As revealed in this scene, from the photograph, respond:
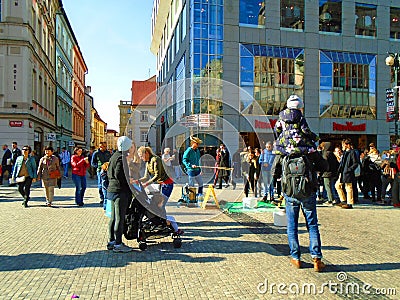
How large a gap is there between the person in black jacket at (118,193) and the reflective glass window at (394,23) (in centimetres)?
3400

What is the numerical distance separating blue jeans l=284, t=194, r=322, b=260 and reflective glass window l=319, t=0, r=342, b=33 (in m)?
28.9

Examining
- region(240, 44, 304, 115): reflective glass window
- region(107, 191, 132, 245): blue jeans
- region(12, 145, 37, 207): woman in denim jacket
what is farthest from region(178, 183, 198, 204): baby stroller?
region(240, 44, 304, 115): reflective glass window

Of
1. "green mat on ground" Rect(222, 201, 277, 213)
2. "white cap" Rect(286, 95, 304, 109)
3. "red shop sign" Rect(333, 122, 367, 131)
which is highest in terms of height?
"red shop sign" Rect(333, 122, 367, 131)

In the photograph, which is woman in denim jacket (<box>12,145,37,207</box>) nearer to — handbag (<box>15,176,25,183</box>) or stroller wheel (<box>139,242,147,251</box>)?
handbag (<box>15,176,25,183</box>)

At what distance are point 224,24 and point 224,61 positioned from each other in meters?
2.86

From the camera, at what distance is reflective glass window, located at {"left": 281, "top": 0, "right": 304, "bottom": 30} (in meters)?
29.1

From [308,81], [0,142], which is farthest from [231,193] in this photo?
[308,81]

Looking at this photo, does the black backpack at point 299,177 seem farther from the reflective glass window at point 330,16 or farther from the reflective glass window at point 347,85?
the reflective glass window at point 330,16

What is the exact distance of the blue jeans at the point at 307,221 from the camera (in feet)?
15.3

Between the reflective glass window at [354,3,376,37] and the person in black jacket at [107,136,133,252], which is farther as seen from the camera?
the reflective glass window at [354,3,376,37]

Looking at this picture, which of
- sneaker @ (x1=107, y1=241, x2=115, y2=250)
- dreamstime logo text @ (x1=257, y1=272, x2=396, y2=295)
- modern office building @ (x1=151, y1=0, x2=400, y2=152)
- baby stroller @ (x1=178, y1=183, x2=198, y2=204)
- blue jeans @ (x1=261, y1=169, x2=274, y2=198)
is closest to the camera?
dreamstime logo text @ (x1=257, y1=272, x2=396, y2=295)

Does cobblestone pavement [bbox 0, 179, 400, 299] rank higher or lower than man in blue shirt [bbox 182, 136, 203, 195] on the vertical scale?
lower

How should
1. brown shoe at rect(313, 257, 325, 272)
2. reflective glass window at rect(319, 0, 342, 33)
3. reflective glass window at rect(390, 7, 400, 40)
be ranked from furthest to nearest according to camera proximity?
reflective glass window at rect(390, 7, 400, 40) → reflective glass window at rect(319, 0, 342, 33) → brown shoe at rect(313, 257, 325, 272)

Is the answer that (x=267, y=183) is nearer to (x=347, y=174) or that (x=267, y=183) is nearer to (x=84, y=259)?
(x=347, y=174)
